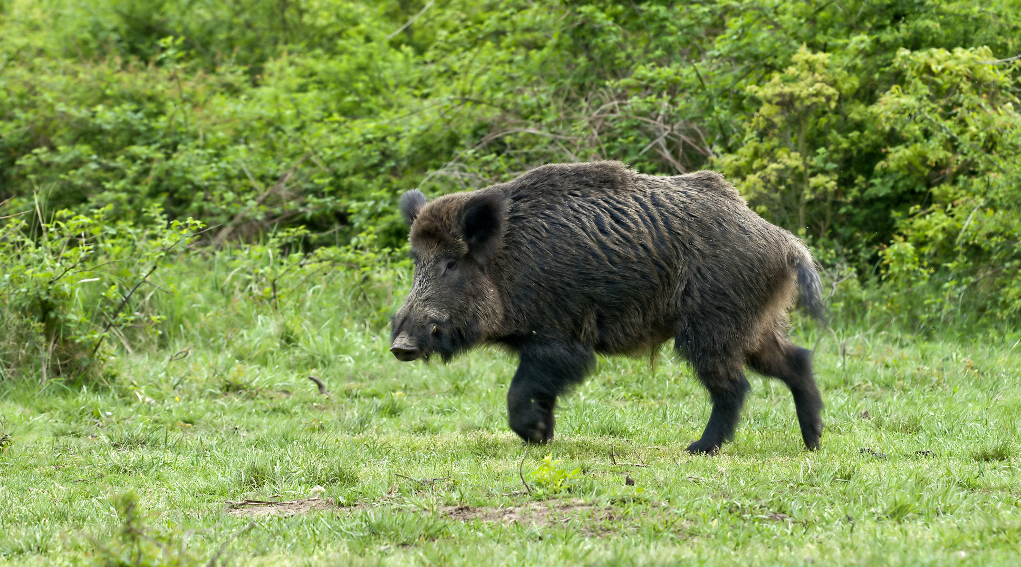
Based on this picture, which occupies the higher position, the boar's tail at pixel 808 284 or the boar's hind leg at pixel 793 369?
the boar's tail at pixel 808 284

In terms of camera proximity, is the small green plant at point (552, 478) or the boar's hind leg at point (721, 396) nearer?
the small green plant at point (552, 478)

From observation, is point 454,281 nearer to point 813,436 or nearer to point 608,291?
point 608,291

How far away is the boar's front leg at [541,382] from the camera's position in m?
5.96

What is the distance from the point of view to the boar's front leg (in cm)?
596

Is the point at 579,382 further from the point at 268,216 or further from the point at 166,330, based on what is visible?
the point at 268,216

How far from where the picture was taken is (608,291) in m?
6.10

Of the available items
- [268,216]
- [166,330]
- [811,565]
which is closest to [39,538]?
[811,565]

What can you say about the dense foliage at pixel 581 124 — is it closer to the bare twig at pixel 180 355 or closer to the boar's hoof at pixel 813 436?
the bare twig at pixel 180 355

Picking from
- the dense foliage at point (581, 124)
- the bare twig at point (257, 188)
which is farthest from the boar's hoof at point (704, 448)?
the bare twig at point (257, 188)

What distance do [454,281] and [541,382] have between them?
0.85 meters

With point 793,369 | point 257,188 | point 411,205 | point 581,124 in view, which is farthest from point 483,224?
point 257,188

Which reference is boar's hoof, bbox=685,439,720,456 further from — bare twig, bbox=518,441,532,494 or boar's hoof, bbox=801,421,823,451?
bare twig, bbox=518,441,532,494

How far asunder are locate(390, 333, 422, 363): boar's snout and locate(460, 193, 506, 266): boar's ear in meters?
0.70

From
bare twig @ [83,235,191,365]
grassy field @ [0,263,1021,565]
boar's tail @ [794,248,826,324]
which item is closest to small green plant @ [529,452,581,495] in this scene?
grassy field @ [0,263,1021,565]
